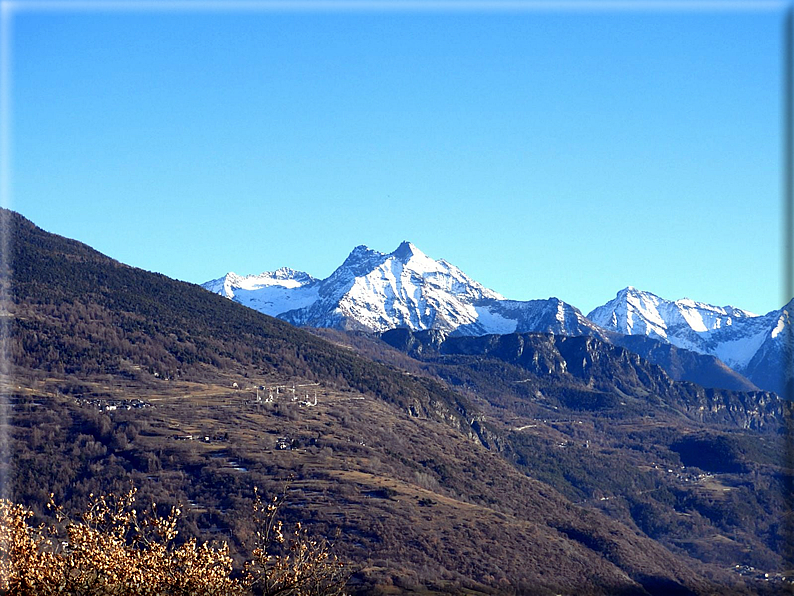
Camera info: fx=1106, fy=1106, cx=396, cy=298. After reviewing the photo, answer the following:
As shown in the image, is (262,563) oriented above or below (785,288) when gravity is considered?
below

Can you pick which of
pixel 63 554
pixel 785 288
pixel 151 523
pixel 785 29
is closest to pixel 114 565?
pixel 151 523

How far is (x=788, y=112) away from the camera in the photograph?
1697 inches

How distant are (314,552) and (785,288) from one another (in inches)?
902

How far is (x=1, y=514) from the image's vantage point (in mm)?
46656

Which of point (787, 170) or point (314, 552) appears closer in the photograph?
point (787, 170)

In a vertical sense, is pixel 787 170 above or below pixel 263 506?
above

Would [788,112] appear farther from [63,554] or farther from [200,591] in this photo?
[63,554]

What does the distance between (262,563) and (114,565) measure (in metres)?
5.79

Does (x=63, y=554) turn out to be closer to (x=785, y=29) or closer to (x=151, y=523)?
(x=151, y=523)

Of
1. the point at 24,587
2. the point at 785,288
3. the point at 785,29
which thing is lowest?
the point at 24,587

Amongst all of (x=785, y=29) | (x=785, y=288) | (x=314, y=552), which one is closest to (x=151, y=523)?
(x=314, y=552)

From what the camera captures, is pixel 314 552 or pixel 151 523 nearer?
pixel 151 523

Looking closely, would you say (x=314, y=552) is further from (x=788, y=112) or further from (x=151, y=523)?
(x=788, y=112)

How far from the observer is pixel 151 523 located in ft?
138
